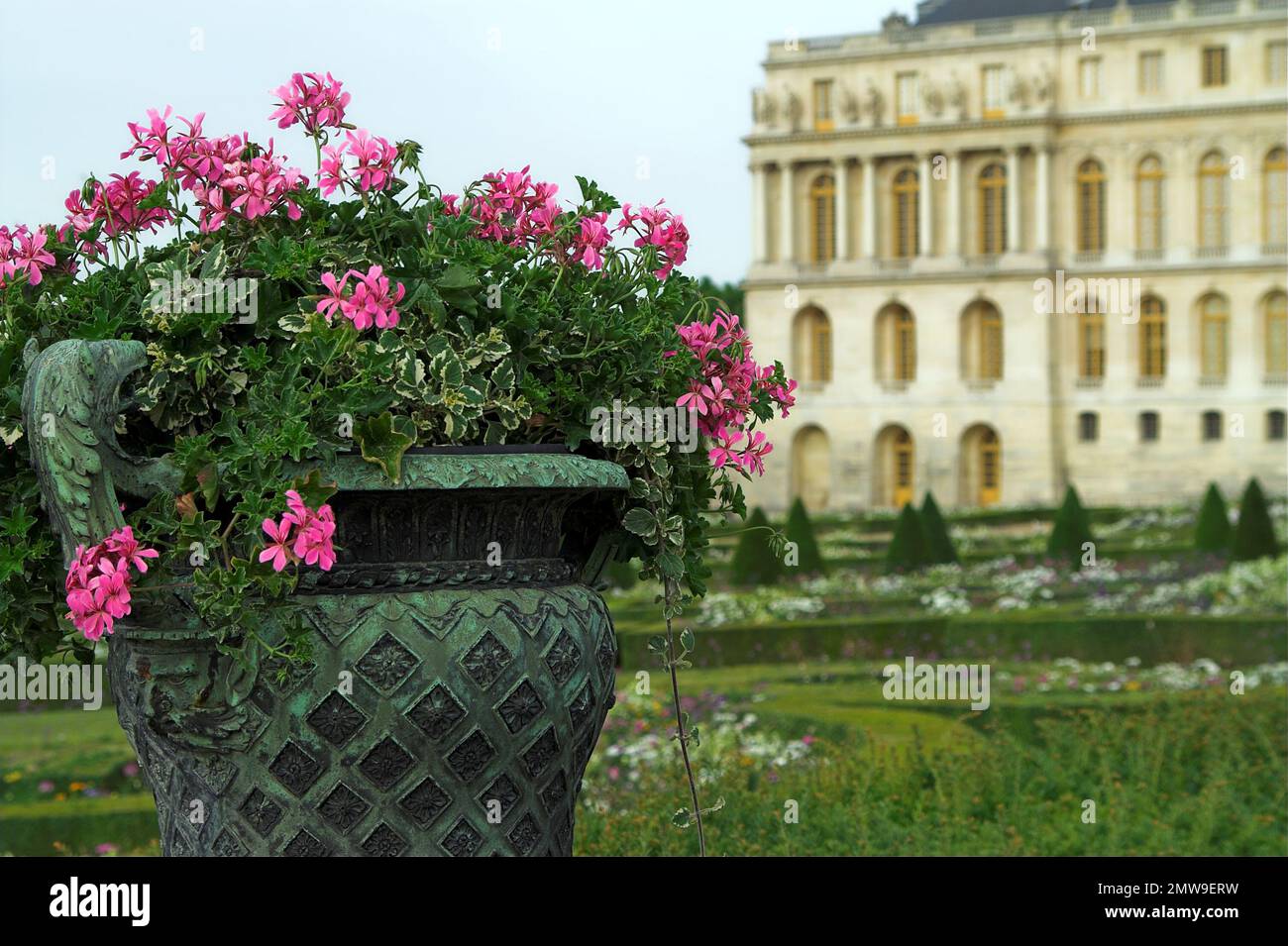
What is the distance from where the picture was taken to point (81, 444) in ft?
7.66

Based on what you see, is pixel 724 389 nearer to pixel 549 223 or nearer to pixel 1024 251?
pixel 549 223

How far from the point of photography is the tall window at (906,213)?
35.0 m

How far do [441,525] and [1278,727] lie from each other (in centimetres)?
628

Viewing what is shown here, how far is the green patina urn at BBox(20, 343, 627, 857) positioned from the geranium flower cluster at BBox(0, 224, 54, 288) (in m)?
0.45

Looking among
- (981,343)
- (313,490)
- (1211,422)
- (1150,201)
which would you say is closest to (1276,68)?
(1150,201)

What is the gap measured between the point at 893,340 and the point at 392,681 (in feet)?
109

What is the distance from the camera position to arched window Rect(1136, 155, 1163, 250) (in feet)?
112

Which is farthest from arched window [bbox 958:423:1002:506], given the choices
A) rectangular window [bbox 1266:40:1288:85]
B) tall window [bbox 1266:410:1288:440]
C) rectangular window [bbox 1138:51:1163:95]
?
rectangular window [bbox 1266:40:1288:85]

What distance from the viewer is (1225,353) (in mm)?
33656

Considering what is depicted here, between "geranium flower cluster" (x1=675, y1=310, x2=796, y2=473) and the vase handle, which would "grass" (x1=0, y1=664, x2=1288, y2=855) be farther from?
the vase handle

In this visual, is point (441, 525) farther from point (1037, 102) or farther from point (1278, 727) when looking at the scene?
point (1037, 102)

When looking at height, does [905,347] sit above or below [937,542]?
above

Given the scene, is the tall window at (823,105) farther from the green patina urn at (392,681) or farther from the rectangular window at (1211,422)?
the green patina urn at (392,681)
